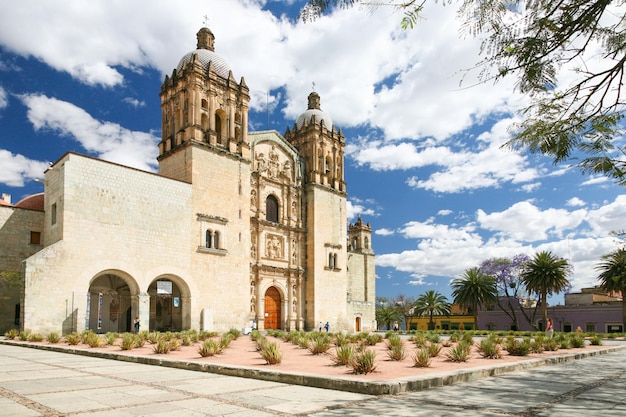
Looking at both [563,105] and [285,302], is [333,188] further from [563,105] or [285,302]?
[563,105]

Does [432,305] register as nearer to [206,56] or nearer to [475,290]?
[475,290]

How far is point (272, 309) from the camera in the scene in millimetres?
33688

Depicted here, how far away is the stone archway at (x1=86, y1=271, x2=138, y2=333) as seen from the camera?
89.0 feet

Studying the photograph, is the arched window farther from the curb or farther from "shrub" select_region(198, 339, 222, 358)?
the curb

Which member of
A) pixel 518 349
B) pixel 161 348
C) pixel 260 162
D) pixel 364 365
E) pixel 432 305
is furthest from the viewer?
pixel 432 305

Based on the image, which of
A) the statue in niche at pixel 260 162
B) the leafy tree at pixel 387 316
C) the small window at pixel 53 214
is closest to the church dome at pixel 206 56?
the statue in niche at pixel 260 162

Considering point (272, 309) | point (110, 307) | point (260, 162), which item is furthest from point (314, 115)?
point (110, 307)

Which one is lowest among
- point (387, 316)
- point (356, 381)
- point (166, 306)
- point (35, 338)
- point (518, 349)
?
point (387, 316)

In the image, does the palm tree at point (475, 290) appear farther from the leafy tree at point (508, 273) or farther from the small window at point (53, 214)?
the small window at point (53, 214)

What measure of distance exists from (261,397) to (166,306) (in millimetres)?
24295

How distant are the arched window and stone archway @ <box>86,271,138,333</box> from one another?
34.1 feet

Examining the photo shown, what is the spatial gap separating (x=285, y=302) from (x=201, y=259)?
868 centimetres

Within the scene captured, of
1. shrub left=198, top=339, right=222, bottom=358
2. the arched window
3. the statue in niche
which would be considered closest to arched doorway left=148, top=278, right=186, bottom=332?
the arched window

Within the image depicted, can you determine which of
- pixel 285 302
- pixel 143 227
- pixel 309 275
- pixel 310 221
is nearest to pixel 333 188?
pixel 310 221
